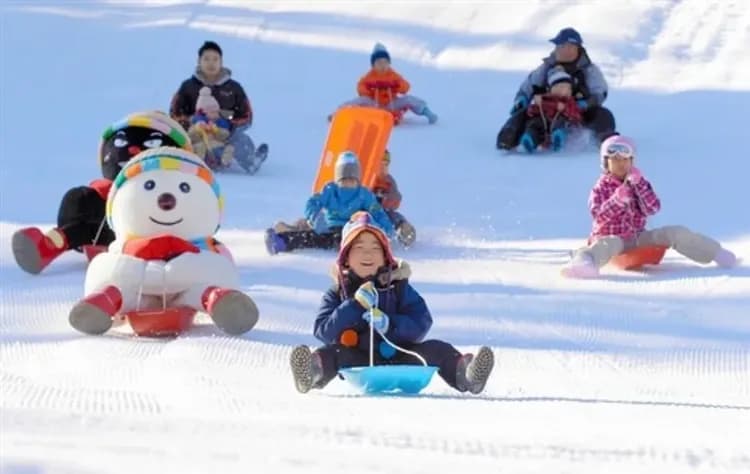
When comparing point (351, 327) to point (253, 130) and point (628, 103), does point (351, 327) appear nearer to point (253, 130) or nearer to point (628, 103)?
point (253, 130)

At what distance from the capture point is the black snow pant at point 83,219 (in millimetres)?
8656

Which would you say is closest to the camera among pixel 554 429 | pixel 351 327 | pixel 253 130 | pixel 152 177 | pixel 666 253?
pixel 554 429

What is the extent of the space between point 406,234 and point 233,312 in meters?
2.54

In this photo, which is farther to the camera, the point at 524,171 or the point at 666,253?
the point at 524,171

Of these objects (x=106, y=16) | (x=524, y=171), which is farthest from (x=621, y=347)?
(x=106, y=16)

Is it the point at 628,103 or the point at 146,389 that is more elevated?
the point at 628,103

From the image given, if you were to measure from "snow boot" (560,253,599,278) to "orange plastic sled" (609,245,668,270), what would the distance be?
10.7 inches

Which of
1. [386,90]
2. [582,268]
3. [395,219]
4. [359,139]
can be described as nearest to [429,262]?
[395,219]

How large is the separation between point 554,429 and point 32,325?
348 cm

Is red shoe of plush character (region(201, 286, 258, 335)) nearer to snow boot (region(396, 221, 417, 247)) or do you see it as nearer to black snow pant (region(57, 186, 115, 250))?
black snow pant (region(57, 186, 115, 250))

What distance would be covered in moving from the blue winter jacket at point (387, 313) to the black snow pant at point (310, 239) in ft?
9.47

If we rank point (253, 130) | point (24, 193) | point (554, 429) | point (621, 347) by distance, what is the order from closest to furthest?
point (554, 429)
point (621, 347)
point (24, 193)
point (253, 130)

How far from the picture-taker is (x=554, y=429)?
4508 mm

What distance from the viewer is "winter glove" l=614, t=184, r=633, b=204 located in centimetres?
873
